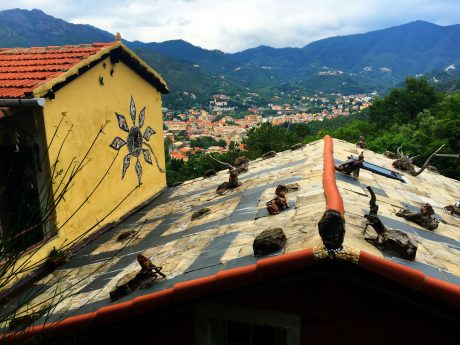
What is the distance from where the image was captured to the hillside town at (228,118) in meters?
101

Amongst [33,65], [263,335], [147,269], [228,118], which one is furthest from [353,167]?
[228,118]

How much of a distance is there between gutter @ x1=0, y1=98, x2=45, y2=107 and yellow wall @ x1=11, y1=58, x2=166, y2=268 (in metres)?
0.42

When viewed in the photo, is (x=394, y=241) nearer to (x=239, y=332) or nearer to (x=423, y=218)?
(x=423, y=218)

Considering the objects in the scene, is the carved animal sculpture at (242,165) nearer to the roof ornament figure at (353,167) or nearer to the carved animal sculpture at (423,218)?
the roof ornament figure at (353,167)

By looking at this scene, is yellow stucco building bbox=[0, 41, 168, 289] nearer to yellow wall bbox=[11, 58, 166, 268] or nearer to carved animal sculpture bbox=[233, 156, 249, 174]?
yellow wall bbox=[11, 58, 166, 268]

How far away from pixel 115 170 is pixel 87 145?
1402mm

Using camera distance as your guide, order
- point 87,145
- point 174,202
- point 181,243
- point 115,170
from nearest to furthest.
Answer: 1. point 181,243
2. point 87,145
3. point 115,170
4. point 174,202

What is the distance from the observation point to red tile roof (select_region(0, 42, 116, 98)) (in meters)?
7.19

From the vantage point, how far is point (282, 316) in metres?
4.15

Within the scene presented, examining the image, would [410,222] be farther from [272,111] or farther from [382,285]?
[272,111]

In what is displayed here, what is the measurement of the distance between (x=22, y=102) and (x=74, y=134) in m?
1.51

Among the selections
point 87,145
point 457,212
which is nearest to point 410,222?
point 457,212

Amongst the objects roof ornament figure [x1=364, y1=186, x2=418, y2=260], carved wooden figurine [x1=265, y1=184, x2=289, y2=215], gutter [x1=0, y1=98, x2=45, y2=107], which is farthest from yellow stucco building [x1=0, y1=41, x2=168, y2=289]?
roof ornament figure [x1=364, y1=186, x2=418, y2=260]

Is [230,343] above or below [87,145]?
below
